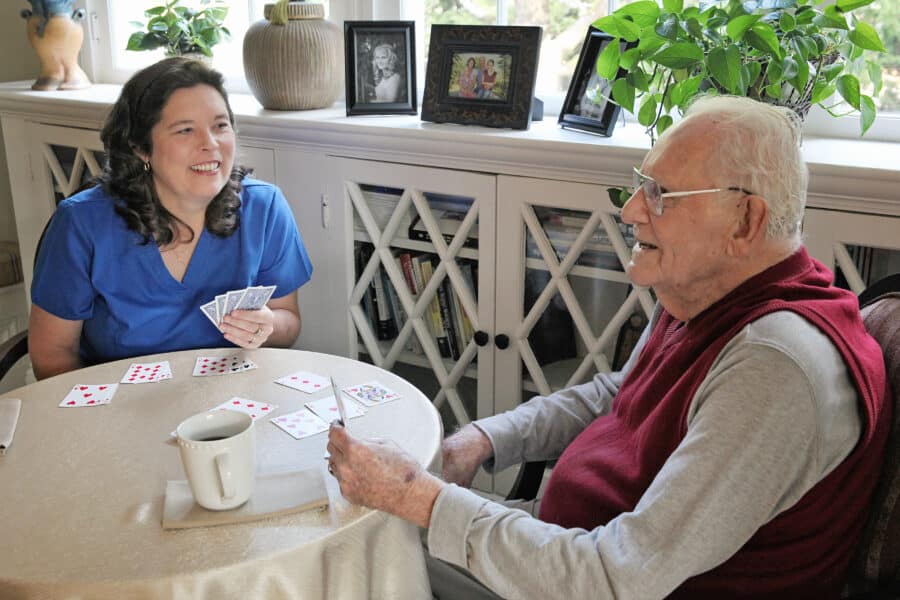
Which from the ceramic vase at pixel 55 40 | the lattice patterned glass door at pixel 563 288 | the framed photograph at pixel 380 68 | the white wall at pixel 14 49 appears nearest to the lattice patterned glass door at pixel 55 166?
the ceramic vase at pixel 55 40

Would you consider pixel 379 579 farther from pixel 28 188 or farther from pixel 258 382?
pixel 28 188

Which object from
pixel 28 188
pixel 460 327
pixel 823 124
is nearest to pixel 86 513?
pixel 460 327

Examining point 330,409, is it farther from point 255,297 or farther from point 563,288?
point 563,288

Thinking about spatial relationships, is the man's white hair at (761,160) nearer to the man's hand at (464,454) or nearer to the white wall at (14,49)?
the man's hand at (464,454)

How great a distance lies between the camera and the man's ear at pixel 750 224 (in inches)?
50.1

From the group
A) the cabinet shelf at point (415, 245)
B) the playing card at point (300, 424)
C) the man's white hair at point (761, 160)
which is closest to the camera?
the man's white hair at point (761, 160)

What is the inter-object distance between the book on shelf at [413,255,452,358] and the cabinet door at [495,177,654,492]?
0.70ft

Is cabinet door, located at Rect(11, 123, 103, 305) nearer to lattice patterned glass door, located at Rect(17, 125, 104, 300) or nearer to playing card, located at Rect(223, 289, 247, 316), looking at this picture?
lattice patterned glass door, located at Rect(17, 125, 104, 300)

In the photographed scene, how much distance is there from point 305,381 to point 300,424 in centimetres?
19

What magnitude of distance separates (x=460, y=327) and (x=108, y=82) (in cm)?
208

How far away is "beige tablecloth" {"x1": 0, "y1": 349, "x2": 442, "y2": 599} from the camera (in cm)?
114

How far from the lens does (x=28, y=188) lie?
11.1ft

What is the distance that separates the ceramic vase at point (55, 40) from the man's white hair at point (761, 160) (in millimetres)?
2767

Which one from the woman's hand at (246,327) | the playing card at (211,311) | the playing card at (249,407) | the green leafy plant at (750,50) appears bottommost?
the playing card at (249,407)
